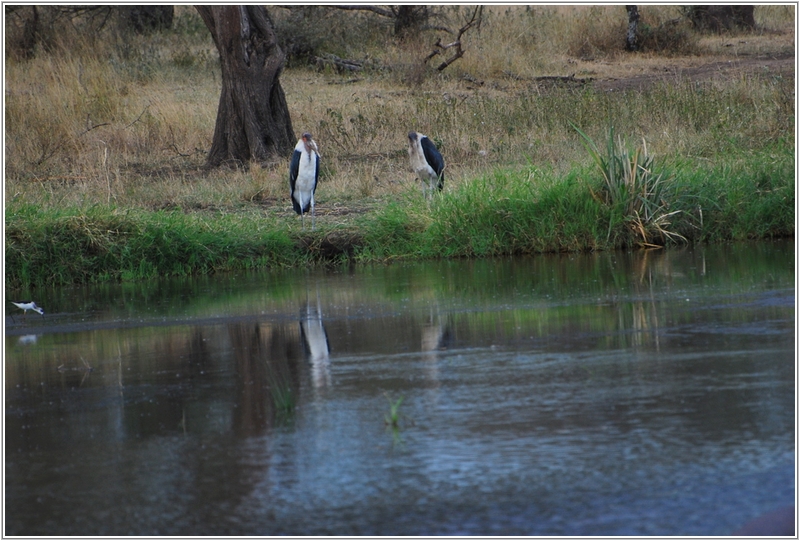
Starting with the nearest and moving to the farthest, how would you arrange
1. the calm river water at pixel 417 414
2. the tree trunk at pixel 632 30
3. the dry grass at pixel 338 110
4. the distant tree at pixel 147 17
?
1. the calm river water at pixel 417 414
2. the dry grass at pixel 338 110
3. the tree trunk at pixel 632 30
4. the distant tree at pixel 147 17

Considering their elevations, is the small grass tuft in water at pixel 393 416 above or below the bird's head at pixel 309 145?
below

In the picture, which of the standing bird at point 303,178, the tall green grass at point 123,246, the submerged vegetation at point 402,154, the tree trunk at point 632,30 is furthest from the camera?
the tree trunk at point 632,30

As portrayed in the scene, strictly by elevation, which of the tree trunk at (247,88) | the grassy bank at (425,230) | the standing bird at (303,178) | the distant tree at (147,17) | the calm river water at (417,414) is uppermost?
the distant tree at (147,17)

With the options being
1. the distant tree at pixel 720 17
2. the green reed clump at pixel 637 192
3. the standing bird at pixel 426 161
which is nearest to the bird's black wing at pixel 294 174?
the standing bird at pixel 426 161

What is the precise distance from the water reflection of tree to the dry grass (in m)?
6.10

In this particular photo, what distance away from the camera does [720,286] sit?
8750 mm

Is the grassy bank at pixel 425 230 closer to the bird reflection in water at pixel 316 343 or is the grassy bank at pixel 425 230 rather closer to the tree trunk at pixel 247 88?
the bird reflection in water at pixel 316 343

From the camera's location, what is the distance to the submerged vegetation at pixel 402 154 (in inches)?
460

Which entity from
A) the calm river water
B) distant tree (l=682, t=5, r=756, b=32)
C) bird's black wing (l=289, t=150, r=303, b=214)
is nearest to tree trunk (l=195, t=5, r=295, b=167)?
bird's black wing (l=289, t=150, r=303, b=214)

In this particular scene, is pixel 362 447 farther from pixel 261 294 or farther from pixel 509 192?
pixel 509 192

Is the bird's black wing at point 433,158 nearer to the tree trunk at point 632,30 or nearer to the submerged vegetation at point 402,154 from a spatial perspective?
the submerged vegetation at point 402,154

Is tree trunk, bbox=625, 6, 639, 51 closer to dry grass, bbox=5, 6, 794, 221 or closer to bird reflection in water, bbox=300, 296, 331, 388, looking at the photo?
dry grass, bbox=5, 6, 794, 221

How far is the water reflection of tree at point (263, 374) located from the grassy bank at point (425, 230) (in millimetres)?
3811

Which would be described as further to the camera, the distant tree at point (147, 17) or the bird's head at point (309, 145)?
the distant tree at point (147, 17)
